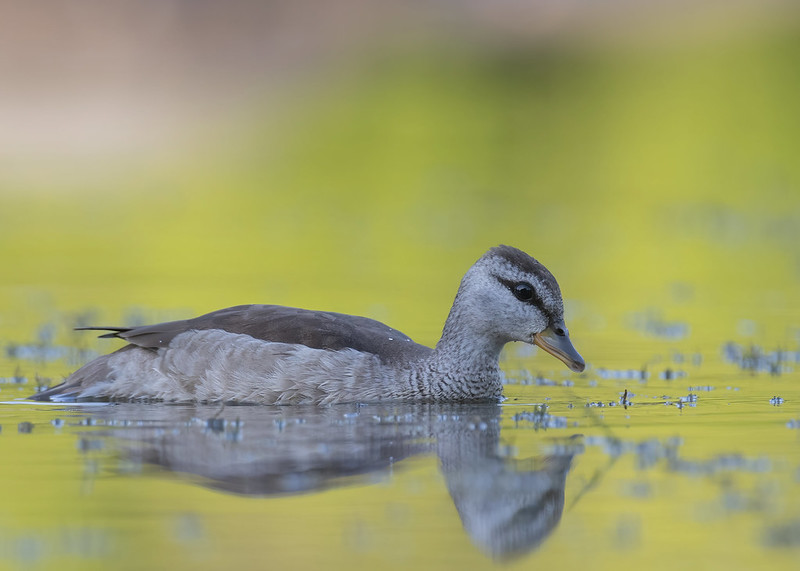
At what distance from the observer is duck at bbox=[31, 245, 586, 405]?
34.5 feet

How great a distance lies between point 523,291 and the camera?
10.6 metres

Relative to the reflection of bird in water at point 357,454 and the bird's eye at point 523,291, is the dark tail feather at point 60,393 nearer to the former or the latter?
the reflection of bird in water at point 357,454

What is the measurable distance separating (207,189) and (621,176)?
960 cm

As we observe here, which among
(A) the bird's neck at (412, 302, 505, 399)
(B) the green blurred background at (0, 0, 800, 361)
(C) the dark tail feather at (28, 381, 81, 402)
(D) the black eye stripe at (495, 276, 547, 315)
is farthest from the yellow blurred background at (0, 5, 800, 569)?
(D) the black eye stripe at (495, 276, 547, 315)

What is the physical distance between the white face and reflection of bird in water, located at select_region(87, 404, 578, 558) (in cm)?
72

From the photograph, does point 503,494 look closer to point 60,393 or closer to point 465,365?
point 465,365

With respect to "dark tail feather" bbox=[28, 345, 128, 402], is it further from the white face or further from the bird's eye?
the bird's eye

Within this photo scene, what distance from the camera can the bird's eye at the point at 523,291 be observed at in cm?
1060

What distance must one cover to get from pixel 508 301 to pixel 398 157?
24.2 metres

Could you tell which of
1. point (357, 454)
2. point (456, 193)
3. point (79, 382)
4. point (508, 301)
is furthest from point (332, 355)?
point (456, 193)

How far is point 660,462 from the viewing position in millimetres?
7961

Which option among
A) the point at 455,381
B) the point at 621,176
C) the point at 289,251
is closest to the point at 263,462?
the point at 455,381

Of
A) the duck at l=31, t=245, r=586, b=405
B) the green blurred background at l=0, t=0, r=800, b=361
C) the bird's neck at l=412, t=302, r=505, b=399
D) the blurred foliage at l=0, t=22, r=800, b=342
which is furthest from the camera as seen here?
the blurred foliage at l=0, t=22, r=800, b=342

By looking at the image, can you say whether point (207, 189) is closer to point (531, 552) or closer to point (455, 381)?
point (455, 381)
